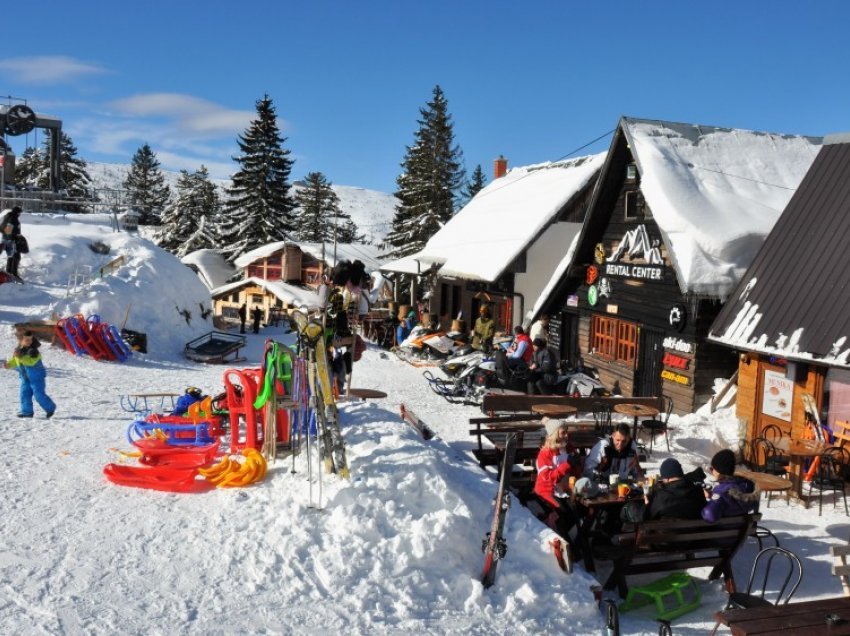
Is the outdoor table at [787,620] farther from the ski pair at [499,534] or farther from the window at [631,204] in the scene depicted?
the window at [631,204]

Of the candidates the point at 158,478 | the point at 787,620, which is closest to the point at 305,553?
the point at 158,478

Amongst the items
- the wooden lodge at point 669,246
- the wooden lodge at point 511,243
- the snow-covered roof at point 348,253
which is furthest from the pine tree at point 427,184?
the wooden lodge at point 669,246

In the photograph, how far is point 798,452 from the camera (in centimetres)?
941

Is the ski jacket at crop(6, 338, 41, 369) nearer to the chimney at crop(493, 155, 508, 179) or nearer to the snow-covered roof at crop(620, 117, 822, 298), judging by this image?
the snow-covered roof at crop(620, 117, 822, 298)

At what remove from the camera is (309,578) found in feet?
20.5

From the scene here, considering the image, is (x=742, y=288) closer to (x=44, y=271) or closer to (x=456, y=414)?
A: (x=456, y=414)

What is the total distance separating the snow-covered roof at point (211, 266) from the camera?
46.3m

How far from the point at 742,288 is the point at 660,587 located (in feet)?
21.6

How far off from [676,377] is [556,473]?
24.5ft

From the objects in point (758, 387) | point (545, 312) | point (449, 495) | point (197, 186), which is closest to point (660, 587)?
point (449, 495)

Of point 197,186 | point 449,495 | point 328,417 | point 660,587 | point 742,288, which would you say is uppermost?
point 197,186

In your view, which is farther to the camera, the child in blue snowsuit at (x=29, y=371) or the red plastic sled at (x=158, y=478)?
the child in blue snowsuit at (x=29, y=371)

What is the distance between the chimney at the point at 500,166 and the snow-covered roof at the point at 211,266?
2095cm

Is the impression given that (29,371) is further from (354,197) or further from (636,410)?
(354,197)
